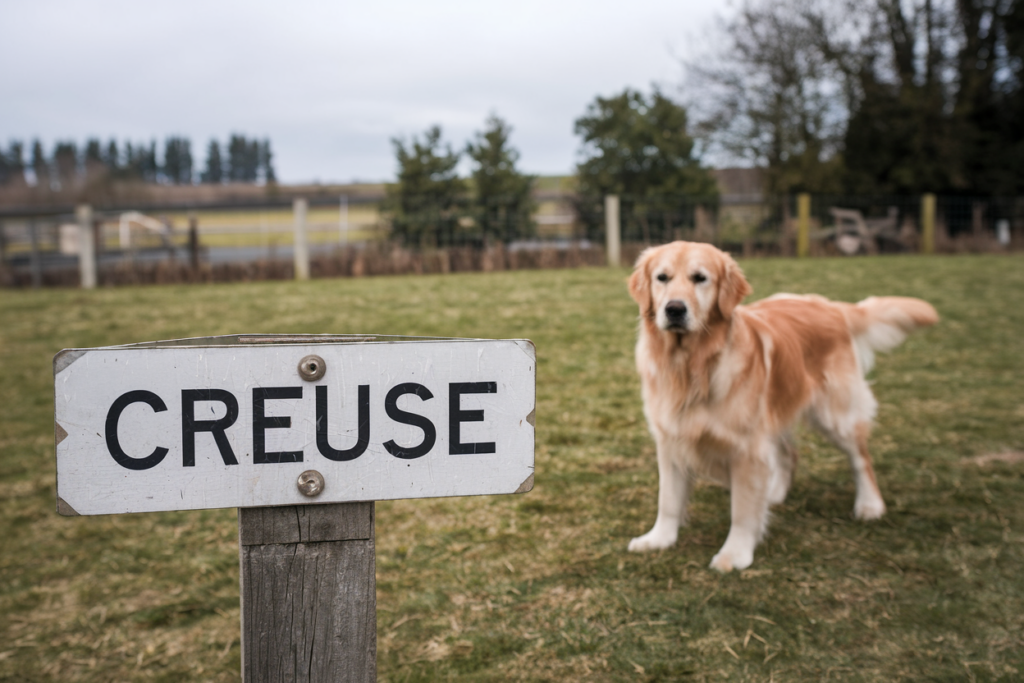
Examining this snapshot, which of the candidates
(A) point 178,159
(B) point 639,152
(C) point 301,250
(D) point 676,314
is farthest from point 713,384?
(A) point 178,159

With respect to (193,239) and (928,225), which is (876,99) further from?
(193,239)

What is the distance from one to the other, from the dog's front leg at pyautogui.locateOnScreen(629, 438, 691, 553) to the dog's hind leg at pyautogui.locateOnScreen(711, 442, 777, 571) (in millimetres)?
196

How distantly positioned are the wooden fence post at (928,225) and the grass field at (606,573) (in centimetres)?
989

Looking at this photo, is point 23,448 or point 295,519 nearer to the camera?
point 295,519

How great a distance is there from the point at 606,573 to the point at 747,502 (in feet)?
2.01

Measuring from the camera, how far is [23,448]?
4.36m

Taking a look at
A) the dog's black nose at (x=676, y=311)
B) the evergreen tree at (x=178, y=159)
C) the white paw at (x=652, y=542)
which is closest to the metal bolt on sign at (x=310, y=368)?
the dog's black nose at (x=676, y=311)

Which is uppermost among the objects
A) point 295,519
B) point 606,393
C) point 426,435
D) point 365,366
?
point 365,366

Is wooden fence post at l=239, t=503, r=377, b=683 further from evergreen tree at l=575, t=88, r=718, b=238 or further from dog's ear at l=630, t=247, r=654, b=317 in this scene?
evergreen tree at l=575, t=88, r=718, b=238

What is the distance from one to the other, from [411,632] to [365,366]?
1482 millimetres

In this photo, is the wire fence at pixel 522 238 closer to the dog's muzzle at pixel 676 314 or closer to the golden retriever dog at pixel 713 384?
the golden retriever dog at pixel 713 384

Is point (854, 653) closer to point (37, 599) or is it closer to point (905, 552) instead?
point (905, 552)

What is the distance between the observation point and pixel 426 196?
40.5 feet

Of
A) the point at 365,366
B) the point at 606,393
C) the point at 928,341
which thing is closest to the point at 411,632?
the point at 365,366
